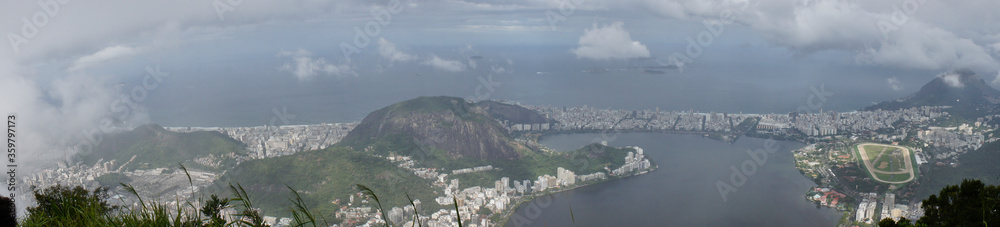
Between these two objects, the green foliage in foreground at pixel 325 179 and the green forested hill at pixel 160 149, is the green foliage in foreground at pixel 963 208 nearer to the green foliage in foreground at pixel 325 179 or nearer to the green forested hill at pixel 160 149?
the green foliage in foreground at pixel 325 179

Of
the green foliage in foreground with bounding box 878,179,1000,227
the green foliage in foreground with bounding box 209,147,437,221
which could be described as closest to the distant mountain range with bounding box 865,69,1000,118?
the green foliage in foreground with bounding box 878,179,1000,227

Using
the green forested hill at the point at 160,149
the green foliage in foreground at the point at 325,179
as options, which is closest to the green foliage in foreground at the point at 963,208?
the green foliage in foreground at the point at 325,179

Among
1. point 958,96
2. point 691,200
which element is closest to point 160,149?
point 691,200

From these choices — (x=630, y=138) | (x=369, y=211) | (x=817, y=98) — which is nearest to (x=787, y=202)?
(x=630, y=138)

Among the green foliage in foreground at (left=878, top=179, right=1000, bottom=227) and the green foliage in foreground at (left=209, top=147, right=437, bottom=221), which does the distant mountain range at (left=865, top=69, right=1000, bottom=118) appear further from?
the green foliage in foreground at (left=209, top=147, right=437, bottom=221)

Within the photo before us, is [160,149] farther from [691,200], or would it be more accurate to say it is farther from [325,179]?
[691,200]

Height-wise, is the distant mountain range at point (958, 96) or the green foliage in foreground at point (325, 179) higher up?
the distant mountain range at point (958, 96)

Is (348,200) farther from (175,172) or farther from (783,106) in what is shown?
(783,106)

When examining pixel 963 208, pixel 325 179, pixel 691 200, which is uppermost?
pixel 325 179
